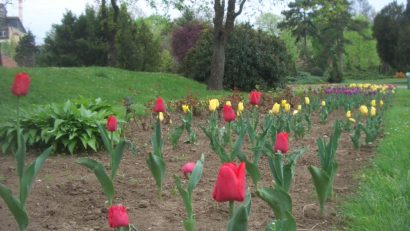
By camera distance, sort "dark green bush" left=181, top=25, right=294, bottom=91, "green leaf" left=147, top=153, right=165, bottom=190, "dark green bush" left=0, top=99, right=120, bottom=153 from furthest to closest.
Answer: "dark green bush" left=181, top=25, right=294, bottom=91 < "dark green bush" left=0, top=99, right=120, bottom=153 < "green leaf" left=147, top=153, right=165, bottom=190

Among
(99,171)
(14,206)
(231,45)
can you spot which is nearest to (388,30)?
(231,45)

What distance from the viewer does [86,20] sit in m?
31.3

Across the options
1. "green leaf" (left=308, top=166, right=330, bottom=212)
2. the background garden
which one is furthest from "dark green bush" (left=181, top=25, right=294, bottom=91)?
"green leaf" (left=308, top=166, right=330, bottom=212)

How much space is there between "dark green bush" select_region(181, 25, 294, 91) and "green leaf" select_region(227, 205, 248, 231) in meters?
17.4

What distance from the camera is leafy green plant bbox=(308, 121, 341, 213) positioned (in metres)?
2.96

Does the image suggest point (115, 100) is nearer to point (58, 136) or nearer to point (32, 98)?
point (32, 98)

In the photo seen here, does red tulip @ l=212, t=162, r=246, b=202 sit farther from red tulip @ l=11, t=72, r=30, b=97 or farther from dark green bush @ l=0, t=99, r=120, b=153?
dark green bush @ l=0, t=99, r=120, b=153

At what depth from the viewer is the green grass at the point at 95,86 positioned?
12.0 metres

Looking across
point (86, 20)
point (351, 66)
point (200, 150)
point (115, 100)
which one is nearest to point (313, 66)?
point (351, 66)

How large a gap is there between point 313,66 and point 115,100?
46221 mm

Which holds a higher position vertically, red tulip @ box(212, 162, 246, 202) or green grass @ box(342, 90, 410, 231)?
red tulip @ box(212, 162, 246, 202)

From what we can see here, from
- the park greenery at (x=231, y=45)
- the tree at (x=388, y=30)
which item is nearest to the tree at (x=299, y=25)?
the park greenery at (x=231, y=45)

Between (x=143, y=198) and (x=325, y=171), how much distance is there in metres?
1.26

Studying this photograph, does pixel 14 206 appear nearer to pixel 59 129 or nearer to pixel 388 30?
pixel 59 129
